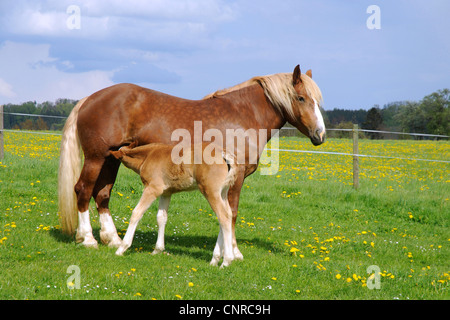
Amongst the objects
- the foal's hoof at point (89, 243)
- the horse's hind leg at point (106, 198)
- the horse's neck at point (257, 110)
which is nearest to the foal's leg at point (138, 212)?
the foal's hoof at point (89, 243)

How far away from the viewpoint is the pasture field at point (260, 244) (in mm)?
5082

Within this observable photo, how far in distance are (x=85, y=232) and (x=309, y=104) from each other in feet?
12.5

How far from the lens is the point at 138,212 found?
5.91 metres

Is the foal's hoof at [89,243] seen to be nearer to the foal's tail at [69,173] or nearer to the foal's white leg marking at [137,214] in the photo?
the foal's tail at [69,173]

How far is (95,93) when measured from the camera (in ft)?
22.0

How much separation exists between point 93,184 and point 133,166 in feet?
2.42

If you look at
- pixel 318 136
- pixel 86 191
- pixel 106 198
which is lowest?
pixel 106 198

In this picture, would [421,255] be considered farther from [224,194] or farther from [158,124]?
[158,124]

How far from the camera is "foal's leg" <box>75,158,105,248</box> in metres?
6.51

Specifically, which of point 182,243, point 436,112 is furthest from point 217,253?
point 436,112

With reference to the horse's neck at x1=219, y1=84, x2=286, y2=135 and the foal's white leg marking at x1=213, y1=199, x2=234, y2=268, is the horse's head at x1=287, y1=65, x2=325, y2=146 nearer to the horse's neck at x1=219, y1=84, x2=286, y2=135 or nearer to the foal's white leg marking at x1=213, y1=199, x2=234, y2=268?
the horse's neck at x1=219, y1=84, x2=286, y2=135

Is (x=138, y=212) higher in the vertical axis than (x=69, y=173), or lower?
lower

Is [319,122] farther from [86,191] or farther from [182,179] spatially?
[86,191]
